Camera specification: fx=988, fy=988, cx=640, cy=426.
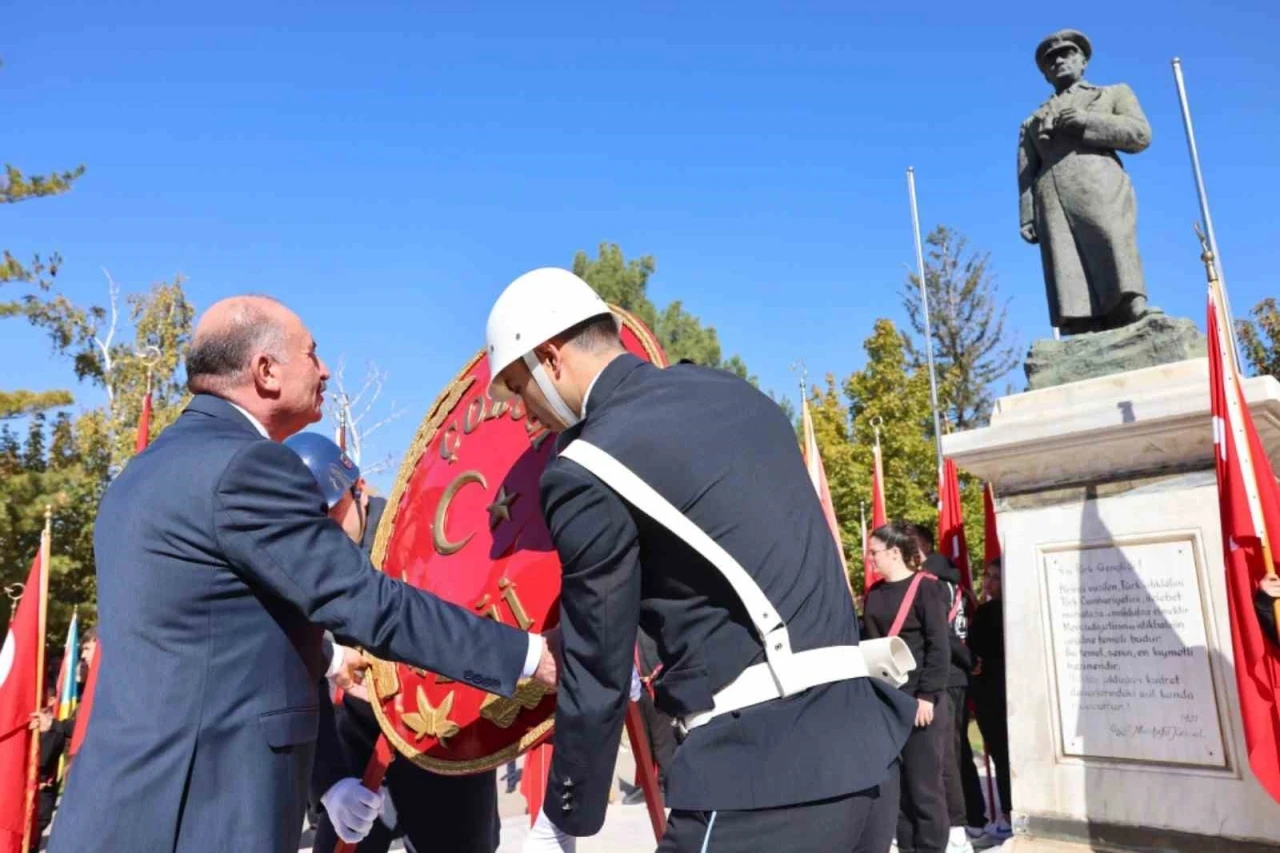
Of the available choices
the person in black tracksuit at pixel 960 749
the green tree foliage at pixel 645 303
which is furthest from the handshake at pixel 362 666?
the green tree foliage at pixel 645 303

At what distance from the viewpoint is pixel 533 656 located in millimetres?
2346

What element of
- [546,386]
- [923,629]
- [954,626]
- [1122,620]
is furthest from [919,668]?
[546,386]

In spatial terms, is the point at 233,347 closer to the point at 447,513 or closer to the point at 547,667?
the point at 547,667

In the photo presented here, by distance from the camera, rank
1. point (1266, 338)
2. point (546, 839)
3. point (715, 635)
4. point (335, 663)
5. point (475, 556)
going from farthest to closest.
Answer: point (1266, 338)
point (475, 556)
point (335, 663)
point (546, 839)
point (715, 635)

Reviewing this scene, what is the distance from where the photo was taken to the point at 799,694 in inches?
74.1

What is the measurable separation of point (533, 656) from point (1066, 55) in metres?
4.87

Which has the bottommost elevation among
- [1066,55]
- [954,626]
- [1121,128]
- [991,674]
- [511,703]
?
[511,703]

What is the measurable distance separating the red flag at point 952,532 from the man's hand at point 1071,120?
3.88 meters

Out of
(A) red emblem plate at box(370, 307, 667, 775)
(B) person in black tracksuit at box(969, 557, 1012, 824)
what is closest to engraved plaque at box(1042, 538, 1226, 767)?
(B) person in black tracksuit at box(969, 557, 1012, 824)

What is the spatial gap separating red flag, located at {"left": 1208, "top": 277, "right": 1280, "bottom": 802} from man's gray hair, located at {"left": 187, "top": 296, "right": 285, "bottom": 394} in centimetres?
369

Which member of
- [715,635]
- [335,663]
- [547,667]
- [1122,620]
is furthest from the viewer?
[1122,620]

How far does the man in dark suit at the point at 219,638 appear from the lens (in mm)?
1953

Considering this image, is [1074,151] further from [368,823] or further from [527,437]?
[368,823]

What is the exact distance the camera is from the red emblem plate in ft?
9.27
